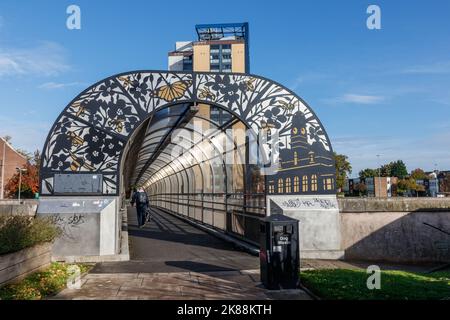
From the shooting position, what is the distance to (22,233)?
7332mm

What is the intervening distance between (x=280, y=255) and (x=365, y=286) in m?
1.44

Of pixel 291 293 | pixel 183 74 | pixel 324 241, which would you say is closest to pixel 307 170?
pixel 324 241

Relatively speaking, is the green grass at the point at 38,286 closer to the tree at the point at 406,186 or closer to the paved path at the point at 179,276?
the paved path at the point at 179,276

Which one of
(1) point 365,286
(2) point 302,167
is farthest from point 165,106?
(1) point 365,286

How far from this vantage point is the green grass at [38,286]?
626 centimetres

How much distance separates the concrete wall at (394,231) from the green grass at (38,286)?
23.5ft

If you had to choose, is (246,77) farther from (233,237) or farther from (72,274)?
(72,274)

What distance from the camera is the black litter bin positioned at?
278 inches

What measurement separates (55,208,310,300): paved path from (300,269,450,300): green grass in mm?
445

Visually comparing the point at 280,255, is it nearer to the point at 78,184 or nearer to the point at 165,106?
the point at 165,106

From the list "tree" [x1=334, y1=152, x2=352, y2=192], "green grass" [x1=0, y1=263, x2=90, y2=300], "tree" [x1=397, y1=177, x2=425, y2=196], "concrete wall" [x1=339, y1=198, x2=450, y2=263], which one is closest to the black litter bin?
A: "green grass" [x1=0, y1=263, x2=90, y2=300]

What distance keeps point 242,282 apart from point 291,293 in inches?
43.6

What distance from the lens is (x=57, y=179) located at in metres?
10.4

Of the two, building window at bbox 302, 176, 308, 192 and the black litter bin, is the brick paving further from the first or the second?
building window at bbox 302, 176, 308, 192
